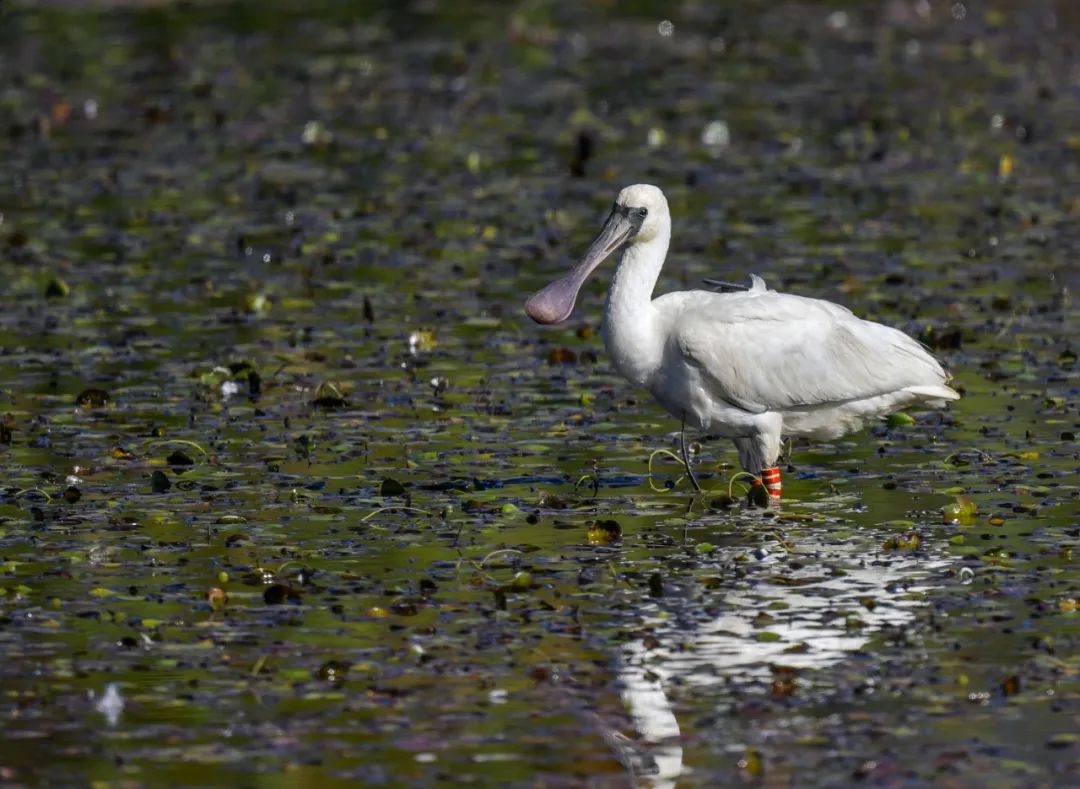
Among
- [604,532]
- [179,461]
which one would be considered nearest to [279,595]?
[604,532]

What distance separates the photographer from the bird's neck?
37.4ft

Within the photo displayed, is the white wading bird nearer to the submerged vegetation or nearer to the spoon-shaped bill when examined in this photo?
the spoon-shaped bill

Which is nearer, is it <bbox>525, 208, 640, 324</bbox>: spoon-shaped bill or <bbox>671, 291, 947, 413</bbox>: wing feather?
<bbox>671, 291, 947, 413</bbox>: wing feather

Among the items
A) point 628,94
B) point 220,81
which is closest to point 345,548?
point 628,94

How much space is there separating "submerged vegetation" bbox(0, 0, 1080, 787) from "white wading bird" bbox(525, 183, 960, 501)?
363 mm

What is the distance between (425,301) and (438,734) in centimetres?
890

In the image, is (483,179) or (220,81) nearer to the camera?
(483,179)

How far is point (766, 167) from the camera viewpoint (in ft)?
72.2

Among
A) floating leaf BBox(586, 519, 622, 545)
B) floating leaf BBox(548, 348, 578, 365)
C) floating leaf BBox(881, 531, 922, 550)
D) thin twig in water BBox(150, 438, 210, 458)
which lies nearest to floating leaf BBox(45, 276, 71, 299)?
floating leaf BBox(548, 348, 578, 365)

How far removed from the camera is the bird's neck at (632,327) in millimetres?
11398

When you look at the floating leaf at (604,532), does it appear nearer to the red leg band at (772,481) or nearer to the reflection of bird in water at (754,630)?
the reflection of bird in water at (754,630)

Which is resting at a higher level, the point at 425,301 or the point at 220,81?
the point at 220,81

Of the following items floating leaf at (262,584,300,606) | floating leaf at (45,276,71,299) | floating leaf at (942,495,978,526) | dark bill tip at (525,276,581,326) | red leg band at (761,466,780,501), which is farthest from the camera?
floating leaf at (45,276,71,299)

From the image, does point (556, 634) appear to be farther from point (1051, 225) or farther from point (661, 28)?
point (661, 28)
